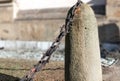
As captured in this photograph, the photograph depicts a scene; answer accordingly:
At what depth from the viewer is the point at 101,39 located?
1073 centimetres

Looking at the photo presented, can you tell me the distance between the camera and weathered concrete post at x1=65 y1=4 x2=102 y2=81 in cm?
466

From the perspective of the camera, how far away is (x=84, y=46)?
466cm

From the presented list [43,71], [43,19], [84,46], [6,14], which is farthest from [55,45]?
[6,14]

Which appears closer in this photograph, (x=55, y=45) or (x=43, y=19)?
(x=55, y=45)

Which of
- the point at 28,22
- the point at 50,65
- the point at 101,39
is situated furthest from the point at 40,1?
the point at 50,65

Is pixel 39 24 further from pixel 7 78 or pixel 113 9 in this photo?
pixel 7 78

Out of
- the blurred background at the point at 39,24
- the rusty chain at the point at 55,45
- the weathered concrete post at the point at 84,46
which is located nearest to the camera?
the rusty chain at the point at 55,45

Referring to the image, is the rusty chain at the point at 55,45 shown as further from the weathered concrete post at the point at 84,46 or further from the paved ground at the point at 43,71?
the paved ground at the point at 43,71

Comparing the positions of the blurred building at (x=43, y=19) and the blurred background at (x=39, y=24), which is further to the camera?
the blurred building at (x=43, y=19)

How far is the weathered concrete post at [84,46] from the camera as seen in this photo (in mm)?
4660

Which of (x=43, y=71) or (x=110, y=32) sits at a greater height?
(x=110, y=32)

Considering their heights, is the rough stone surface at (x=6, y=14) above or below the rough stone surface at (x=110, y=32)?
above

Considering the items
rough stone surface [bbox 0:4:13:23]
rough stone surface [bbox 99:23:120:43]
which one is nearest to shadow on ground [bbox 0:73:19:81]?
rough stone surface [bbox 99:23:120:43]

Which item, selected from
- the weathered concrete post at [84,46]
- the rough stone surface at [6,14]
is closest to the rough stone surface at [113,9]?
the rough stone surface at [6,14]
